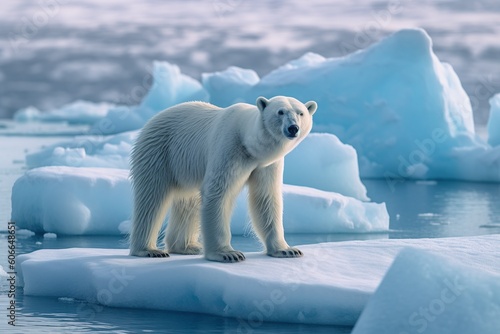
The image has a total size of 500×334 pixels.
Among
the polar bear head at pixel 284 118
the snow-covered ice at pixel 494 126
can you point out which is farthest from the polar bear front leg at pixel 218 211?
the snow-covered ice at pixel 494 126

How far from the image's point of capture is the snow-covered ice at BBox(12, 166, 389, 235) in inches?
465

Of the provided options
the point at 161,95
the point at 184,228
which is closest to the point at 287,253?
the point at 184,228

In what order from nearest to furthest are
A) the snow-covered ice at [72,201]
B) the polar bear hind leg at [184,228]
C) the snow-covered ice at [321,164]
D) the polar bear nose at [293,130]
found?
the polar bear nose at [293,130] < the polar bear hind leg at [184,228] < the snow-covered ice at [72,201] < the snow-covered ice at [321,164]

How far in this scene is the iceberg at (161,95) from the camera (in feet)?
107

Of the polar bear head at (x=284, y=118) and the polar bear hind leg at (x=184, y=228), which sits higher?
the polar bear head at (x=284, y=118)

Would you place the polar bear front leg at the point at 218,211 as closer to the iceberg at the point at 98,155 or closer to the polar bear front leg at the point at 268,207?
the polar bear front leg at the point at 268,207

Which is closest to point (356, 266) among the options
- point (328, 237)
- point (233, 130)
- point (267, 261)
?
point (267, 261)

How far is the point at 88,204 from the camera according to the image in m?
11.9

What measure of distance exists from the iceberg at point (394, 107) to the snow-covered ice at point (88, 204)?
9.26 meters

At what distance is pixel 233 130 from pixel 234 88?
16.4 meters

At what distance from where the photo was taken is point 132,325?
21.4ft

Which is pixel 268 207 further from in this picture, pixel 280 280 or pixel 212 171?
pixel 280 280

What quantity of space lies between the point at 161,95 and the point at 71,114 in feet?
115

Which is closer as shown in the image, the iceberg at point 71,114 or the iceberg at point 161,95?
the iceberg at point 161,95
